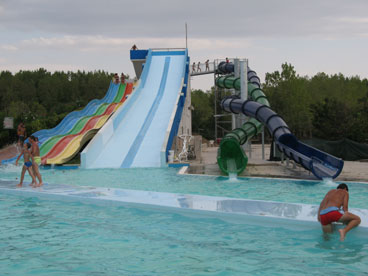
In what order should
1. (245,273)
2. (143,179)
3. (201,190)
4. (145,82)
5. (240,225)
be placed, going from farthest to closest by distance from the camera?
(145,82) → (143,179) → (201,190) → (240,225) → (245,273)

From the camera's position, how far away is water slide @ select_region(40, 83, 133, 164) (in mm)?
15992

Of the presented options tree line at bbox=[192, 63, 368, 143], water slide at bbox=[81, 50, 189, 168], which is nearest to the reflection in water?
water slide at bbox=[81, 50, 189, 168]

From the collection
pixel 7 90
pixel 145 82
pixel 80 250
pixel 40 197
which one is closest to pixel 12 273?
pixel 80 250

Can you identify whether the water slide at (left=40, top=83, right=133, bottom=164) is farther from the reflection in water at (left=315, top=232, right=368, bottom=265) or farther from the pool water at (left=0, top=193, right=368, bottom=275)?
the reflection in water at (left=315, top=232, right=368, bottom=265)

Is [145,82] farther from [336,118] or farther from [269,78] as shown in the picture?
[269,78]

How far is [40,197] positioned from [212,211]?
12.8ft

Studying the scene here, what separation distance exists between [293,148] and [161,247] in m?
7.62

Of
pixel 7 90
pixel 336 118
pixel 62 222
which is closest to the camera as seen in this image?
pixel 62 222

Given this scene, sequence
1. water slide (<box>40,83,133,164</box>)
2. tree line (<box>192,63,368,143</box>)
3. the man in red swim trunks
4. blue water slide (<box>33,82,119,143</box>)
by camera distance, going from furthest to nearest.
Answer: tree line (<box>192,63,368,143</box>) → blue water slide (<box>33,82,119,143</box>) → water slide (<box>40,83,133,164</box>) → the man in red swim trunks

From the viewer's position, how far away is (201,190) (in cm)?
1012

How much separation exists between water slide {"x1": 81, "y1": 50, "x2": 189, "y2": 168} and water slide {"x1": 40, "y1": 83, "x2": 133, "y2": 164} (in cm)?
105

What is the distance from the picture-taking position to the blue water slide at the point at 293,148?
1105 cm

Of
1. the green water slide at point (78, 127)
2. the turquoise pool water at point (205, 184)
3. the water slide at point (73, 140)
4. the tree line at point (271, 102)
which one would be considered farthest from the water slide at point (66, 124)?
the tree line at point (271, 102)

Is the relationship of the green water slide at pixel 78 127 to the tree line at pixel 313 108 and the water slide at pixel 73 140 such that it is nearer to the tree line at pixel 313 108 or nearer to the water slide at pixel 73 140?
the water slide at pixel 73 140
